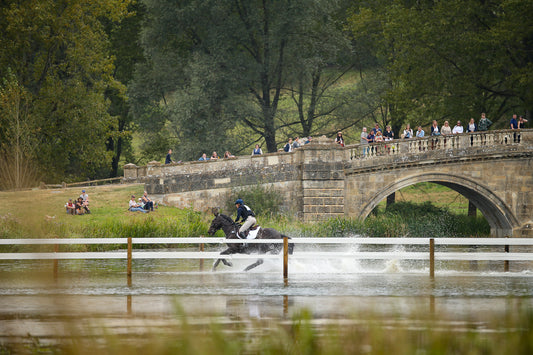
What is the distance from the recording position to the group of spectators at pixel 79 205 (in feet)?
119

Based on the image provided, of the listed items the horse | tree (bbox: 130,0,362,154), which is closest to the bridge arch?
tree (bbox: 130,0,362,154)

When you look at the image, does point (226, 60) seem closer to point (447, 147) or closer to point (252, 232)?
point (447, 147)

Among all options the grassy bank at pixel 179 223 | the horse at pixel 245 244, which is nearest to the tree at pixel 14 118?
the grassy bank at pixel 179 223

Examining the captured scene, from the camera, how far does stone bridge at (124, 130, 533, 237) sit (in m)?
39.1

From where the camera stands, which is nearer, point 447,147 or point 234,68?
point 447,147

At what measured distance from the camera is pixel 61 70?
48.7 m

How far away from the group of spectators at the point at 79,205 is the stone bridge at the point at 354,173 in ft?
11.6

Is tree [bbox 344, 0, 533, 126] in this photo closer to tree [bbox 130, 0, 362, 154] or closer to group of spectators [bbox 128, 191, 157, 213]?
tree [bbox 130, 0, 362, 154]

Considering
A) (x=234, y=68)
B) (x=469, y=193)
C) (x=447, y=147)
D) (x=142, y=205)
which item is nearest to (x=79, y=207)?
(x=142, y=205)

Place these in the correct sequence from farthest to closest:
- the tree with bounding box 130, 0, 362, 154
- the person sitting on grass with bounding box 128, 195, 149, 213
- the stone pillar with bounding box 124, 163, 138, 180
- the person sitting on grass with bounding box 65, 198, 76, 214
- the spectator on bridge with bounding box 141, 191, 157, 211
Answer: the tree with bounding box 130, 0, 362, 154 < the stone pillar with bounding box 124, 163, 138, 180 < the spectator on bridge with bounding box 141, 191, 157, 211 < the person sitting on grass with bounding box 128, 195, 149, 213 < the person sitting on grass with bounding box 65, 198, 76, 214

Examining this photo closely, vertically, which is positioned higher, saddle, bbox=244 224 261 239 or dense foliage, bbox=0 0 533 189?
dense foliage, bbox=0 0 533 189

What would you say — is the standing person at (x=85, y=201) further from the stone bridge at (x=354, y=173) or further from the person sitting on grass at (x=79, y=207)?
the stone bridge at (x=354, y=173)

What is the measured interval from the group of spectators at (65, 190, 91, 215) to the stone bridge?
3.53 m

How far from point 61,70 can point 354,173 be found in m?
20.5
